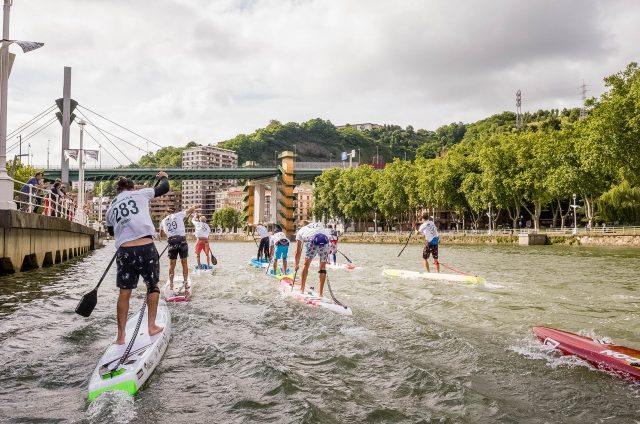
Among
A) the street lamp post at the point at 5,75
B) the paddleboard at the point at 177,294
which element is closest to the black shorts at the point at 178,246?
the paddleboard at the point at 177,294

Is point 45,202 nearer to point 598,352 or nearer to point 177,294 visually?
point 177,294

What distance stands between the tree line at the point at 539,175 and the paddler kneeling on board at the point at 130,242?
47.4 m

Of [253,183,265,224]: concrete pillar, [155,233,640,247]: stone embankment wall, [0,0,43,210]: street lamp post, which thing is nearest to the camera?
[0,0,43,210]: street lamp post

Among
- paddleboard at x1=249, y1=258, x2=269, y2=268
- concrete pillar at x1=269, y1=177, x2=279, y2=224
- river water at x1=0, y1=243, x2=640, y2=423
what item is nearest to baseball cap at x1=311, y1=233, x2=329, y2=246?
river water at x1=0, y1=243, x2=640, y2=423

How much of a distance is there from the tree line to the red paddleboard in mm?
43735

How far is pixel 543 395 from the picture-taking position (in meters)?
5.89

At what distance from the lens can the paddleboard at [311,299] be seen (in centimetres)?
1133

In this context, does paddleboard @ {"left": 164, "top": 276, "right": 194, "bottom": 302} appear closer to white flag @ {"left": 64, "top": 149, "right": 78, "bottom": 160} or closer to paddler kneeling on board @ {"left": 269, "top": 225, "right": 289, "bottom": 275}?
paddler kneeling on board @ {"left": 269, "top": 225, "right": 289, "bottom": 275}

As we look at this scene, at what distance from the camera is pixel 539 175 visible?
6475 cm

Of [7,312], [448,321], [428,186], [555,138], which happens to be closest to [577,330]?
[448,321]

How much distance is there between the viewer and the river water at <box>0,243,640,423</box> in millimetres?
5449

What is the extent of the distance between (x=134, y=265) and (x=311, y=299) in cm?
583

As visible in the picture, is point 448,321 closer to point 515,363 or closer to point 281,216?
point 515,363

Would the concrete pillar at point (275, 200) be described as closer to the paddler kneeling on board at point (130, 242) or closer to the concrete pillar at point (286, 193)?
the concrete pillar at point (286, 193)
